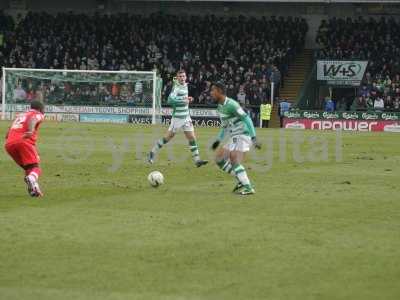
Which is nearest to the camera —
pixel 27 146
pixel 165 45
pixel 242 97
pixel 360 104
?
pixel 27 146

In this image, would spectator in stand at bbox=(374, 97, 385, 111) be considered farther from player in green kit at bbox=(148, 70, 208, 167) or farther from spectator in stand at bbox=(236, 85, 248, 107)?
player in green kit at bbox=(148, 70, 208, 167)

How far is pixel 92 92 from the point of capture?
46281 millimetres

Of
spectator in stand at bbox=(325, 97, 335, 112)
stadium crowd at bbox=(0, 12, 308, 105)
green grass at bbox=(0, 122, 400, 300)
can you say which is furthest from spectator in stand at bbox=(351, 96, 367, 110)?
green grass at bbox=(0, 122, 400, 300)

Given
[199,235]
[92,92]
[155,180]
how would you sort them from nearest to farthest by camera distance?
1. [199,235]
2. [155,180]
3. [92,92]

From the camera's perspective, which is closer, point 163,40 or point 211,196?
point 211,196

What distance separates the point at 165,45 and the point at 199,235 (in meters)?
44.7

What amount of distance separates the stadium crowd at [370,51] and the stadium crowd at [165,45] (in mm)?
2113

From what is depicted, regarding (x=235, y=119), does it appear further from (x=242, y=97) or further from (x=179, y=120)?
(x=242, y=97)

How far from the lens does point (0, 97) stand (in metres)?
47.2

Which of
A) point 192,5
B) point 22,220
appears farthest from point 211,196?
point 192,5

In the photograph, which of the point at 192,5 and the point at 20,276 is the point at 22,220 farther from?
the point at 192,5

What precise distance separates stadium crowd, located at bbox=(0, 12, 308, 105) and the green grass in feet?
99.1

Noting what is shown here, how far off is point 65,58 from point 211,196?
3928 cm

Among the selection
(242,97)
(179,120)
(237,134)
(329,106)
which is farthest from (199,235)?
(242,97)
